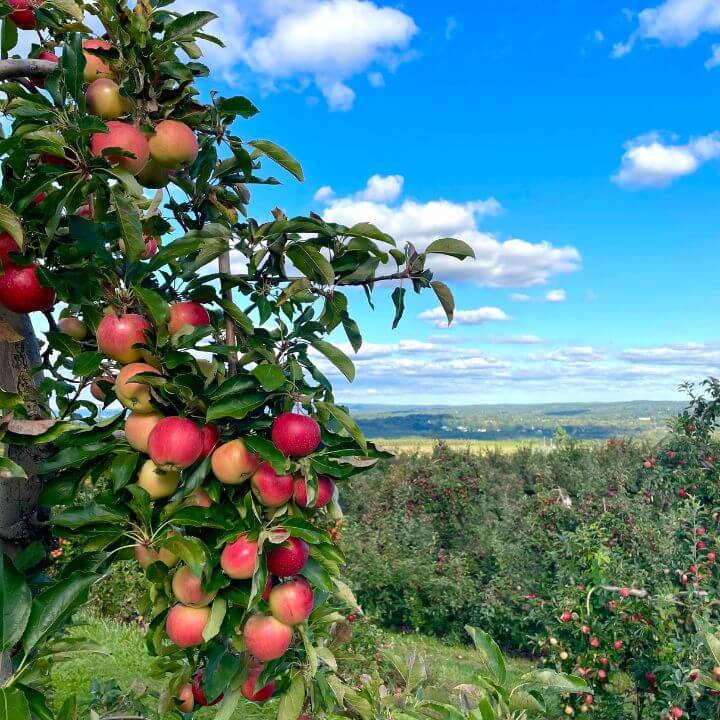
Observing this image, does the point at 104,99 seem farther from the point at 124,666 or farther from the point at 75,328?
the point at 124,666

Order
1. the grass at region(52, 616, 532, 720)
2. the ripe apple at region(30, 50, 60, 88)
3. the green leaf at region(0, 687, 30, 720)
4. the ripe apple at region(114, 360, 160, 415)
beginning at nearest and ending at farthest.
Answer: the green leaf at region(0, 687, 30, 720)
the ripe apple at region(114, 360, 160, 415)
the ripe apple at region(30, 50, 60, 88)
the grass at region(52, 616, 532, 720)

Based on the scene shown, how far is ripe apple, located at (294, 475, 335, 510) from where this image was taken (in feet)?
4.20

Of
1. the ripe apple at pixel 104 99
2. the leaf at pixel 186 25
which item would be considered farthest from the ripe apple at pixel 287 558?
the leaf at pixel 186 25

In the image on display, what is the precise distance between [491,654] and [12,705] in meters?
0.87

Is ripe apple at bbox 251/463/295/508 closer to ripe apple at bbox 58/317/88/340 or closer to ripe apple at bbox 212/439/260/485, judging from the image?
ripe apple at bbox 212/439/260/485

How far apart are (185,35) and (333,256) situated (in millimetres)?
511

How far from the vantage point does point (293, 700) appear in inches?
55.8

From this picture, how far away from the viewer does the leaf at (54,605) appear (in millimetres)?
1104

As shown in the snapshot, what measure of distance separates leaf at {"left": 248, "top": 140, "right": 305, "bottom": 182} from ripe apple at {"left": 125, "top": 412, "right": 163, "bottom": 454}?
0.58 metres

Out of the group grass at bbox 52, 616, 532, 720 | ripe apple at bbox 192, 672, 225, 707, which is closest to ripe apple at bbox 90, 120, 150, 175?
ripe apple at bbox 192, 672, 225, 707

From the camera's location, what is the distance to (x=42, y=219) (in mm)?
1262

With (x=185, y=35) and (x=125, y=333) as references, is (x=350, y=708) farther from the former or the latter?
(x=185, y=35)

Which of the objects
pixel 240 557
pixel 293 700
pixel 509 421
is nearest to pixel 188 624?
pixel 240 557

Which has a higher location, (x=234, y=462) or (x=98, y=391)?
(x=98, y=391)
